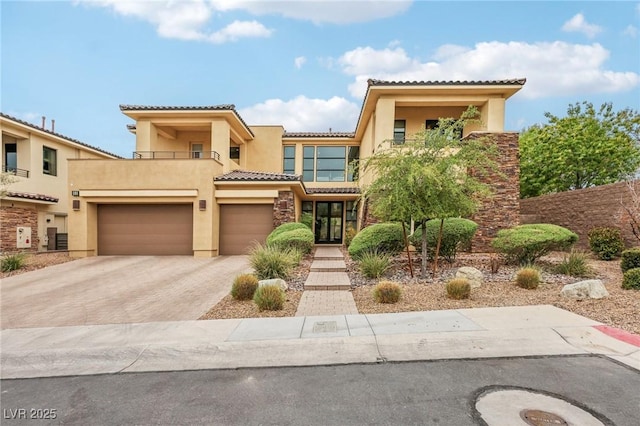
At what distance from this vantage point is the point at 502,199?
43.6 feet

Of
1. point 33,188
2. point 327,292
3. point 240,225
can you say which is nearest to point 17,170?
point 33,188

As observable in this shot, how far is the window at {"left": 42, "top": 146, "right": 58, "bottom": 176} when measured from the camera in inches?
729

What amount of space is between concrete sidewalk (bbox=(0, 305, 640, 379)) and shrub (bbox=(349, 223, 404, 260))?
460 centimetres

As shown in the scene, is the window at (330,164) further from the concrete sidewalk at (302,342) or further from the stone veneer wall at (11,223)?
the stone veneer wall at (11,223)

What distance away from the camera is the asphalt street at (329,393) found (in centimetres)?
306

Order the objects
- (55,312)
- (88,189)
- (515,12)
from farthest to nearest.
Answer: (88,189) → (515,12) → (55,312)

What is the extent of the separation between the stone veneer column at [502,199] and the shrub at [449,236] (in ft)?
9.71

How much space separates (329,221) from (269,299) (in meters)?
13.6

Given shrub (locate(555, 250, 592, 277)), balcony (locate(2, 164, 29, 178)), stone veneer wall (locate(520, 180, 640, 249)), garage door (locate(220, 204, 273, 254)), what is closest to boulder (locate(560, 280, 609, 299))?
shrub (locate(555, 250, 592, 277))

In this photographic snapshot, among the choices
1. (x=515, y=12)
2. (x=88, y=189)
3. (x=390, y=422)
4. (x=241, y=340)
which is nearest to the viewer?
(x=390, y=422)

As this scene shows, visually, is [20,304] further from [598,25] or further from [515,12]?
[598,25]

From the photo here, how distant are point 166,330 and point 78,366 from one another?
135 cm

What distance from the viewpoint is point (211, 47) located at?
49.5ft

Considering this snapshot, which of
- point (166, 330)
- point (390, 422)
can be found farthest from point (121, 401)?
point (390, 422)
